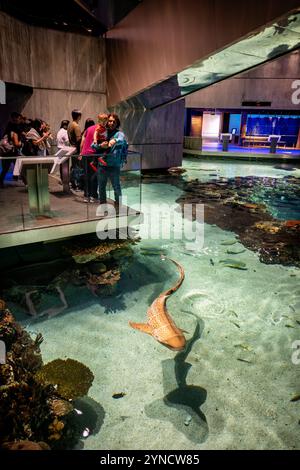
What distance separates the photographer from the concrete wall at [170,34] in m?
5.94

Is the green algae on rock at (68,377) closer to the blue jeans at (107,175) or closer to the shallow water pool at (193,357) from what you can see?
the shallow water pool at (193,357)

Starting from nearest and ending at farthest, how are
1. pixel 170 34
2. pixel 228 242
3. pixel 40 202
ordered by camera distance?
pixel 40 202, pixel 228 242, pixel 170 34

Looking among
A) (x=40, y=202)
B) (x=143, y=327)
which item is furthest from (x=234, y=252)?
(x=40, y=202)

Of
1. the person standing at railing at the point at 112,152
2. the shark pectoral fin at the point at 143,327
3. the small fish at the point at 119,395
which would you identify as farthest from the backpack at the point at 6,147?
the small fish at the point at 119,395

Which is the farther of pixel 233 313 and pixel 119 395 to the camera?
pixel 233 313

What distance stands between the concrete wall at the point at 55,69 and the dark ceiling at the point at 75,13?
0.80 feet

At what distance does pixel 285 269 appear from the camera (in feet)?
20.1

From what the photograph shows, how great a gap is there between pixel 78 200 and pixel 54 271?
207cm

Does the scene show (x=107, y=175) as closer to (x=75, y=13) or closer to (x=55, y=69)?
(x=55, y=69)

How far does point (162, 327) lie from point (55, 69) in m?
10.4

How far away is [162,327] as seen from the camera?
4.18 m
